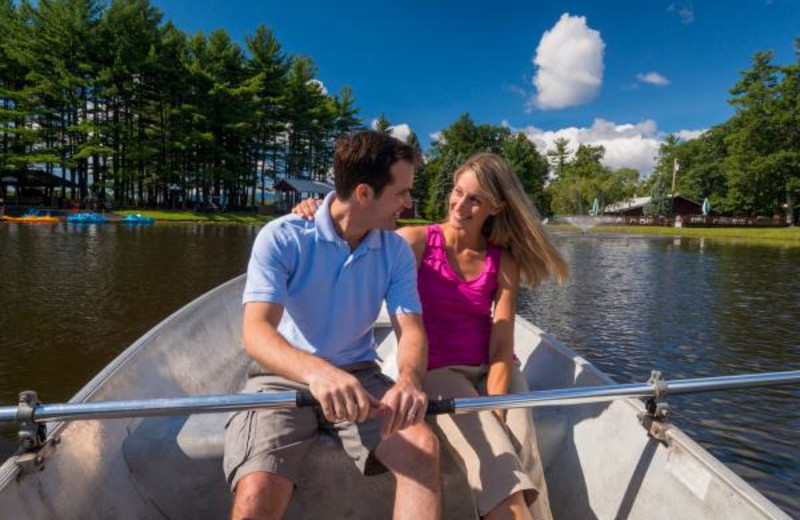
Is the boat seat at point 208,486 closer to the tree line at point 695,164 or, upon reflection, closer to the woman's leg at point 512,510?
the woman's leg at point 512,510

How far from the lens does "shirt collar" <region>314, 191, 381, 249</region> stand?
2.36m

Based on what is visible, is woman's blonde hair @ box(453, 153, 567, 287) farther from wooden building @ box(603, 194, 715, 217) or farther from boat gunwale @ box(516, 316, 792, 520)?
wooden building @ box(603, 194, 715, 217)

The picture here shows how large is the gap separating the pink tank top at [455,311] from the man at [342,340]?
451 mm

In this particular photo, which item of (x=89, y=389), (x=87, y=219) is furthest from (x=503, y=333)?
(x=87, y=219)

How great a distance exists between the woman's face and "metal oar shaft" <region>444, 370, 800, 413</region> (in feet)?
4.05

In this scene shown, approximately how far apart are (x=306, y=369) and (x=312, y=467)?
1.93ft

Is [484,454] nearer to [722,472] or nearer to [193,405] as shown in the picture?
[722,472]

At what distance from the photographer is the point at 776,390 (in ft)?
20.9

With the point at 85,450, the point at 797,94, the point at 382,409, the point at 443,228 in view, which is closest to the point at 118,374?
the point at 85,450

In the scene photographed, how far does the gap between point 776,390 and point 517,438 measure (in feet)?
19.4

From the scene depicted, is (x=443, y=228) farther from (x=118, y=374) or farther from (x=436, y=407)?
(x=118, y=374)

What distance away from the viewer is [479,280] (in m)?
2.96

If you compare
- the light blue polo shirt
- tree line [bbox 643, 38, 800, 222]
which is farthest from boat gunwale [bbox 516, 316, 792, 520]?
tree line [bbox 643, 38, 800, 222]

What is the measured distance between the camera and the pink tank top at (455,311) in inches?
111
